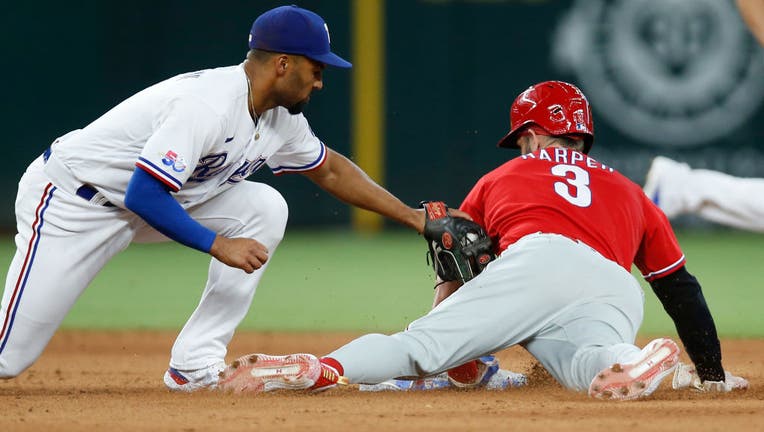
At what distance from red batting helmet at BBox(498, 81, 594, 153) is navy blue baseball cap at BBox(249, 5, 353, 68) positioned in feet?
2.31

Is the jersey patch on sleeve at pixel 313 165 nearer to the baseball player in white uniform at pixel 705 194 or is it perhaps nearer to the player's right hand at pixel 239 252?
the player's right hand at pixel 239 252

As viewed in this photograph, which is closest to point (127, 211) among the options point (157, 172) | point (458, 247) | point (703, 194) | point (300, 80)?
point (157, 172)

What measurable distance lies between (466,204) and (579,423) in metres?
1.31

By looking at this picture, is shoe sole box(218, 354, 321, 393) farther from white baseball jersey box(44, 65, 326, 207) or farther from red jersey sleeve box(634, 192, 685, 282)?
red jersey sleeve box(634, 192, 685, 282)

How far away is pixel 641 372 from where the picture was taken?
3727 millimetres

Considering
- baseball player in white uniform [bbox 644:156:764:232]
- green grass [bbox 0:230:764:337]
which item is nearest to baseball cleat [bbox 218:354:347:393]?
baseball player in white uniform [bbox 644:156:764:232]

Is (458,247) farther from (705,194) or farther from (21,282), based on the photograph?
(21,282)

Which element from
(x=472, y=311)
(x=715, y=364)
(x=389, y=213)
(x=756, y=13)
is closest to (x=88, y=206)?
(x=389, y=213)

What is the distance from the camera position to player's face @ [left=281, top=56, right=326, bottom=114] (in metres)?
4.37

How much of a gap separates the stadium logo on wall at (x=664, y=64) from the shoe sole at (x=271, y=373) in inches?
335

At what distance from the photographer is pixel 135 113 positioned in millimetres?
4445

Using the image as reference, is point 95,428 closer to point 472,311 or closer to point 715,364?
point 472,311

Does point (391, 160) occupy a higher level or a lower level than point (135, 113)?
lower

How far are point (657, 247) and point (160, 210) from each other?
171 centimetres
